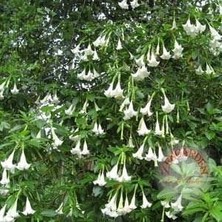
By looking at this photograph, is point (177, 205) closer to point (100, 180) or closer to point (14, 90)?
point (100, 180)

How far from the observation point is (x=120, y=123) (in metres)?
3.04

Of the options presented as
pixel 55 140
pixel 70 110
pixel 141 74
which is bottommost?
pixel 55 140

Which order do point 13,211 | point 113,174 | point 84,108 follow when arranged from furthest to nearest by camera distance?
point 84,108 < point 113,174 < point 13,211

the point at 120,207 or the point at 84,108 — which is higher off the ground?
the point at 84,108

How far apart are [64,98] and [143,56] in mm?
732

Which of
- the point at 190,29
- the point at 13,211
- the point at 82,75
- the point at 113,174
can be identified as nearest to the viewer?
the point at 13,211

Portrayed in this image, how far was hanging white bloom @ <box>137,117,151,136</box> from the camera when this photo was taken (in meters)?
2.92

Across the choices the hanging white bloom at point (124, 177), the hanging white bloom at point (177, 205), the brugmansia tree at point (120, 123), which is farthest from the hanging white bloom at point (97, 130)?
the hanging white bloom at point (177, 205)

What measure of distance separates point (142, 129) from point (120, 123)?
0.54ft

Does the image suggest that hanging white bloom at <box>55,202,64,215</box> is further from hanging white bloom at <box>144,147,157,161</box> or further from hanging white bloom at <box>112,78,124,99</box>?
hanging white bloom at <box>112,78,124,99</box>

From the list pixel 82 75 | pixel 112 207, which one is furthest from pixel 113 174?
pixel 82 75

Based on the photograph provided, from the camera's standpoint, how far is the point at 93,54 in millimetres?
3467

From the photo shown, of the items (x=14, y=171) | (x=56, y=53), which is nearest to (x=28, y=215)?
(x=14, y=171)

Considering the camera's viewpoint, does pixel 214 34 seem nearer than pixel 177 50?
No
